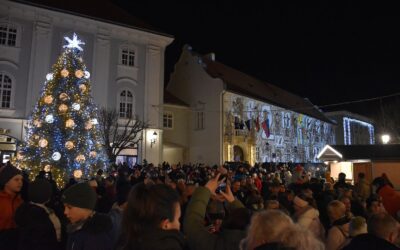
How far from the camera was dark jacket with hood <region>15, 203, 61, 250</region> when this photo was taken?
3.98 metres

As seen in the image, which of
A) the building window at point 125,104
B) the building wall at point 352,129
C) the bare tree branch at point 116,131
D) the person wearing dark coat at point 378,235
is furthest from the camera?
the building wall at point 352,129

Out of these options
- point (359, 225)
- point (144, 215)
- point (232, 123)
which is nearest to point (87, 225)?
point (144, 215)

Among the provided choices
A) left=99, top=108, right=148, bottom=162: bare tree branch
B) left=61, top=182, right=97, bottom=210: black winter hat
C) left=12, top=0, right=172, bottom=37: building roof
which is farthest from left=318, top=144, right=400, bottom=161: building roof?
left=61, top=182, right=97, bottom=210: black winter hat

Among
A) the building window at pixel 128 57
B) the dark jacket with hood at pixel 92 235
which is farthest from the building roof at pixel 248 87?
the dark jacket with hood at pixel 92 235

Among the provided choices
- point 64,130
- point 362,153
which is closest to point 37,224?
point 64,130

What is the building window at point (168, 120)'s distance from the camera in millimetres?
35875

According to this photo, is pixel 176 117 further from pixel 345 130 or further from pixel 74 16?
pixel 345 130

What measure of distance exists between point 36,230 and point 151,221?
210cm

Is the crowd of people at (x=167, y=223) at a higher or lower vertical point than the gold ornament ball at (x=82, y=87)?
lower

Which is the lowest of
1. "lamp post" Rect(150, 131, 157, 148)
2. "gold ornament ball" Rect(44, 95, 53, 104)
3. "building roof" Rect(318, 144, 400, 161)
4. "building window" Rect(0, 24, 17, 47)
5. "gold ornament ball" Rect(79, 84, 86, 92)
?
"building roof" Rect(318, 144, 400, 161)

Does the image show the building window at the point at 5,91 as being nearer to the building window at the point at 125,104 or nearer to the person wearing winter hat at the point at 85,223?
the building window at the point at 125,104

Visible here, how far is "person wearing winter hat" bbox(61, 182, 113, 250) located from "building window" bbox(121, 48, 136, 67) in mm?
28567

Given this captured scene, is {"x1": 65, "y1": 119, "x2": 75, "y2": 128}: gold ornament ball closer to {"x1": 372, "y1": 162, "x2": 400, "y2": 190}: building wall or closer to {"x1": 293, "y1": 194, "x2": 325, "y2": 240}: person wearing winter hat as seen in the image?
{"x1": 293, "y1": 194, "x2": 325, "y2": 240}: person wearing winter hat

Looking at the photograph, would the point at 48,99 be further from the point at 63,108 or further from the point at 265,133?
the point at 265,133
